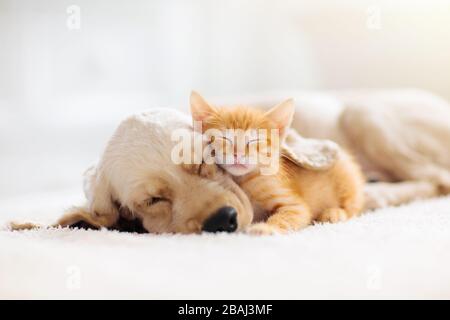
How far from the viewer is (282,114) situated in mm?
1733

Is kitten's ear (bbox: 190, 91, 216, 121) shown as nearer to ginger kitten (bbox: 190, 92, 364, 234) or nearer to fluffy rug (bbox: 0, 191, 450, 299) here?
ginger kitten (bbox: 190, 92, 364, 234)

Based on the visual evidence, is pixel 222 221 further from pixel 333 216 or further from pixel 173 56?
pixel 173 56

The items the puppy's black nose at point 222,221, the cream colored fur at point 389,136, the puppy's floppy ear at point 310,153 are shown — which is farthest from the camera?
the cream colored fur at point 389,136

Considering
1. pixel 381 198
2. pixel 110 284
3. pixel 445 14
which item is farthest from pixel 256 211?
pixel 445 14

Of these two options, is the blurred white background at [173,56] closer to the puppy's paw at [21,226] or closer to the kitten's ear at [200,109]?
the puppy's paw at [21,226]

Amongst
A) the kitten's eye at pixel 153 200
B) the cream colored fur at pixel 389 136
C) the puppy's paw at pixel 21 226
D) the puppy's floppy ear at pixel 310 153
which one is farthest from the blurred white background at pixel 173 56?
the kitten's eye at pixel 153 200

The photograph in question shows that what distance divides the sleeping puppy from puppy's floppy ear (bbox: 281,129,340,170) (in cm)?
25

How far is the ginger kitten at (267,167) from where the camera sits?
5.38ft

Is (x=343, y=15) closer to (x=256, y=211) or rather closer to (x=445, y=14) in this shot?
(x=445, y=14)

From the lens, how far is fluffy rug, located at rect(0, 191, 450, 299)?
1206 mm

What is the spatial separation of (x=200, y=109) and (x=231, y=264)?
0.55 m

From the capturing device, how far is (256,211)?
177 cm

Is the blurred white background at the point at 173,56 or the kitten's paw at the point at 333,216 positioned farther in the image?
the blurred white background at the point at 173,56

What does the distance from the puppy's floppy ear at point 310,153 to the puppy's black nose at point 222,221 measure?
342 millimetres
